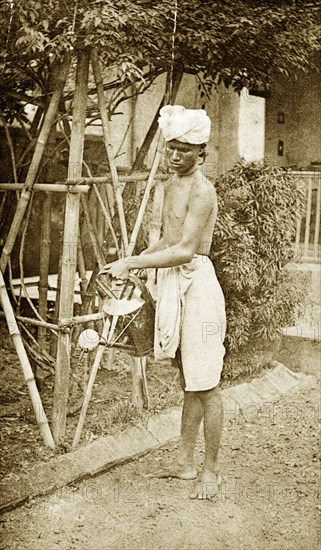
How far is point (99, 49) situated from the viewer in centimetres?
430

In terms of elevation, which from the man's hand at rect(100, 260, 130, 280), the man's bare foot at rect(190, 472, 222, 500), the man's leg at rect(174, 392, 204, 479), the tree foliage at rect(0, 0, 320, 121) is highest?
the tree foliage at rect(0, 0, 320, 121)

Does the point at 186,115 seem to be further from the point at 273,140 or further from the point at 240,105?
the point at 273,140

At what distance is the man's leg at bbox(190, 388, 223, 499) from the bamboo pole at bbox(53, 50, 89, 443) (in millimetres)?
993

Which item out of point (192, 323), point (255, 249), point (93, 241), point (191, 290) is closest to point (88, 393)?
point (192, 323)

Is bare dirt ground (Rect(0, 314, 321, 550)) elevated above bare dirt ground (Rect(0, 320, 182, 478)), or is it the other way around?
bare dirt ground (Rect(0, 320, 182, 478))

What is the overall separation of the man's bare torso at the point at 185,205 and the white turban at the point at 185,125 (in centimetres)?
24

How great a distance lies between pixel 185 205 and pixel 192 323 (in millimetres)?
702

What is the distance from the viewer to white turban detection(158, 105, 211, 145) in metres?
3.70

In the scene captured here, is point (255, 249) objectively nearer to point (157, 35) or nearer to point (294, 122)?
point (157, 35)

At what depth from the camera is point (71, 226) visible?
4445 millimetres

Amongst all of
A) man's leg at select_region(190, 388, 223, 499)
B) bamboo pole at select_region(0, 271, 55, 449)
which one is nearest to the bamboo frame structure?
bamboo pole at select_region(0, 271, 55, 449)

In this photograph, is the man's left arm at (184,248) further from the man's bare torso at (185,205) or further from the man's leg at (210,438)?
the man's leg at (210,438)

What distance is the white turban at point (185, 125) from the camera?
12.1 feet

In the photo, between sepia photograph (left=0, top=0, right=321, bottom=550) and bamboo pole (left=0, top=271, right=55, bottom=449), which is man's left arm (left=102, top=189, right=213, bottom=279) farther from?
bamboo pole (left=0, top=271, right=55, bottom=449)
